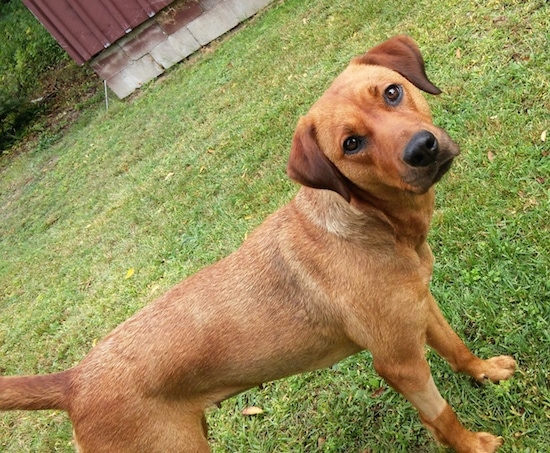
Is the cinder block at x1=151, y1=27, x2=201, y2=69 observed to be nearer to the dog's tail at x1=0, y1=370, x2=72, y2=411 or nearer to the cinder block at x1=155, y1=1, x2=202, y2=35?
the cinder block at x1=155, y1=1, x2=202, y2=35

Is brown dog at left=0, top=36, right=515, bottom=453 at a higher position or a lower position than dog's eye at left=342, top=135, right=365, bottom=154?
lower

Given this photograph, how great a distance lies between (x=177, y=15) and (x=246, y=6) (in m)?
1.70

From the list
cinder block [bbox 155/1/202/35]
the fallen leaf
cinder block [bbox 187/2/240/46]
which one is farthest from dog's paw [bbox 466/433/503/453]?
cinder block [bbox 155/1/202/35]

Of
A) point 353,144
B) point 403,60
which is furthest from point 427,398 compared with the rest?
point 403,60

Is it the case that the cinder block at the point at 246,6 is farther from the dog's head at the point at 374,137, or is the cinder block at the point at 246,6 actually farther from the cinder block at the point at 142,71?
the dog's head at the point at 374,137

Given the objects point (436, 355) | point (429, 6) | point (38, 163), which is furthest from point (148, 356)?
point (38, 163)

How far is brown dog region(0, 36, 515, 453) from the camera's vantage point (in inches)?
108

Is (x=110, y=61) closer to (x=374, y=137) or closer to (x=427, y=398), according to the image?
(x=374, y=137)

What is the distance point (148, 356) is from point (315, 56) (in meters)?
6.34

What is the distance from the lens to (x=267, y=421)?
13.0ft

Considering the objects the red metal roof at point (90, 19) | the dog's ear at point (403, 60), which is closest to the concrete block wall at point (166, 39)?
the red metal roof at point (90, 19)

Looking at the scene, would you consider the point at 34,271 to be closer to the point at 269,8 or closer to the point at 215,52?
the point at 215,52

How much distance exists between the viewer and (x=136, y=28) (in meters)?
12.5

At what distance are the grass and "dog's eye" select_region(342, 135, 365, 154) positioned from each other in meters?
1.58
